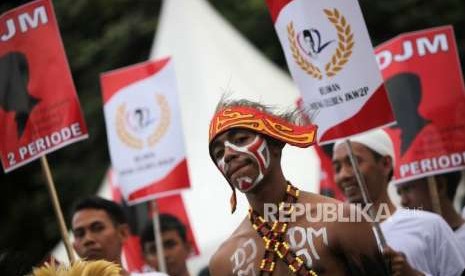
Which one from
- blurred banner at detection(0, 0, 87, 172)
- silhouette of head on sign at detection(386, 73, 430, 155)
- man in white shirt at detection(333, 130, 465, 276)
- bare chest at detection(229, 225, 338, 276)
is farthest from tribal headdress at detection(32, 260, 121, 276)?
silhouette of head on sign at detection(386, 73, 430, 155)

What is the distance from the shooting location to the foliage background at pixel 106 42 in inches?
812

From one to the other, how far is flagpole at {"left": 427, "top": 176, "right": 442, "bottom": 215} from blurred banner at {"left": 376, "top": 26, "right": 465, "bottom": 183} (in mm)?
70

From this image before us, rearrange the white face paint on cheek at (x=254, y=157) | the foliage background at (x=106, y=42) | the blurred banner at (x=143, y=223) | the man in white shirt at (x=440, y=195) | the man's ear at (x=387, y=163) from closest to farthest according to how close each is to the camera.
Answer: the white face paint on cheek at (x=254, y=157)
the man's ear at (x=387, y=163)
the man in white shirt at (x=440, y=195)
the blurred banner at (x=143, y=223)
the foliage background at (x=106, y=42)

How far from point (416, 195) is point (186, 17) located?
24.8 feet

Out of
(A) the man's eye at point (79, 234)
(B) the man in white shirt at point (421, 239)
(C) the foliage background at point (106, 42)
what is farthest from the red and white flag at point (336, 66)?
(C) the foliage background at point (106, 42)

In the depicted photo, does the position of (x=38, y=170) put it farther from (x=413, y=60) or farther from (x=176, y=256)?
(x=413, y=60)

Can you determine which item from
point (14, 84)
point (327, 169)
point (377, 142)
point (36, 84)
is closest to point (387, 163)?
Result: point (377, 142)

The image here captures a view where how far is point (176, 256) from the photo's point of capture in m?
10.6

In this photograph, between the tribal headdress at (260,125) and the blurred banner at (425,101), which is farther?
the blurred banner at (425,101)

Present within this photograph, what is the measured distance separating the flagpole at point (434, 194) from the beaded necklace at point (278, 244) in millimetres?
2424

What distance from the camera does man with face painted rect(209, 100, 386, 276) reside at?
5902 mm

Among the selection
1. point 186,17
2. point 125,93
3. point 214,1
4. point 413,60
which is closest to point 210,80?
point 186,17

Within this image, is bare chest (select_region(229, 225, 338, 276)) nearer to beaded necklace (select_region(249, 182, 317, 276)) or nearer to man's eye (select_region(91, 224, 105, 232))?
beaded necklace (select_region(249, 182, 317, 276))

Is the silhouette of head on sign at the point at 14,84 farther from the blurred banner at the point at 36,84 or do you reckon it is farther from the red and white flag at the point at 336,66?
the red and white flag at the point at 336,66
